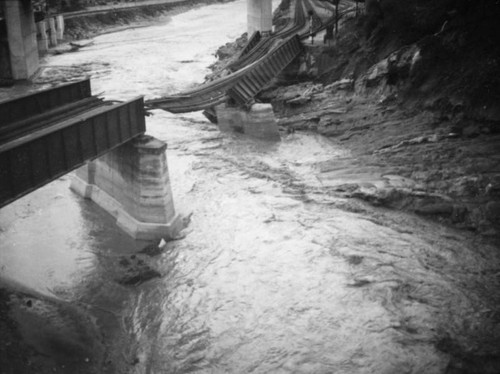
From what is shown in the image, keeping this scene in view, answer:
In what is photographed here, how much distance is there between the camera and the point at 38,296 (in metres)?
15.0

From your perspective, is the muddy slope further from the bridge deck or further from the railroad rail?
the bridge deck

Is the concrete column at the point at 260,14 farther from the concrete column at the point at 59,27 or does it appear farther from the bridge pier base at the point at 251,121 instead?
the concrete column at the point at 59,27

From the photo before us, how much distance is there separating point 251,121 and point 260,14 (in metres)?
18.8

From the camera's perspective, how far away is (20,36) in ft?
135

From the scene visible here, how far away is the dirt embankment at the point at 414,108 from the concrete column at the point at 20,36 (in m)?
21.0

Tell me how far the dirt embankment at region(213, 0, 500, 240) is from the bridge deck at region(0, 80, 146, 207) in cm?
899

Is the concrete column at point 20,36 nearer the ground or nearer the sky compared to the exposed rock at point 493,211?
nearer the sky

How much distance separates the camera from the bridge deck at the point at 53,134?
1345 centimetres

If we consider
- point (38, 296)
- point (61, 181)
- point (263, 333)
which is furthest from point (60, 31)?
point (263, 333)

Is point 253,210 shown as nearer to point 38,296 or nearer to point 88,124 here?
point 88,124

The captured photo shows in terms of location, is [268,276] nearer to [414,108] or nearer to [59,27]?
[414,108]

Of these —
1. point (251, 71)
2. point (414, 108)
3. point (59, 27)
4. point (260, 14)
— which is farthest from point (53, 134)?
point (59, 27)

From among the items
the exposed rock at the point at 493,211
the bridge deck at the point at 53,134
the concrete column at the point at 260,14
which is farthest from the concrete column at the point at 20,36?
the exposed rock at the point at 493,211

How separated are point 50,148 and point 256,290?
23.5 feet
